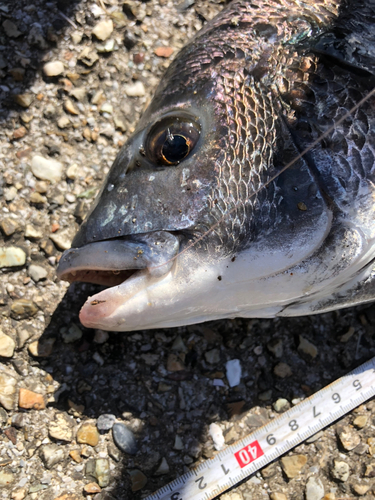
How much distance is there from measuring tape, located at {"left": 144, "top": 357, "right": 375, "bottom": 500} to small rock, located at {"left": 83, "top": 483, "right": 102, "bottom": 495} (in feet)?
0.68

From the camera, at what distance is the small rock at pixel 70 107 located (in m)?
2.23

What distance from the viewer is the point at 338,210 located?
151 cm

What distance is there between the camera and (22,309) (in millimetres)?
2004

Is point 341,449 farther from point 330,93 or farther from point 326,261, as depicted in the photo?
point 330,93

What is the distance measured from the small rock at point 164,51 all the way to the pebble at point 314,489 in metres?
2.18

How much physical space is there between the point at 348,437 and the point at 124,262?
4.62 feet

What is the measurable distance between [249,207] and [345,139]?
1.34ft

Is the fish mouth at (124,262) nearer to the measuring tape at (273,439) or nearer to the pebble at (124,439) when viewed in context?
the pebble at (124,439)

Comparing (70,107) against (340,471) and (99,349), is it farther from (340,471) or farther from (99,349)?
(340,471)

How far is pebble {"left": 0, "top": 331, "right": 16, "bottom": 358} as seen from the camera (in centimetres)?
195

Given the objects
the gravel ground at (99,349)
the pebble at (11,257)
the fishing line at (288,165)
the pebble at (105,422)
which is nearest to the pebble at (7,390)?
the gravel ground at (99,349)

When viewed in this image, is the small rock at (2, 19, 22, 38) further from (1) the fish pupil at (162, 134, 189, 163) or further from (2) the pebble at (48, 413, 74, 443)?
(2) the pebble at (48, 413, 74, 443)

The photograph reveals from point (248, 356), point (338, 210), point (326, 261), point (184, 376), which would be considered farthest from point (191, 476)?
point (338, 210)

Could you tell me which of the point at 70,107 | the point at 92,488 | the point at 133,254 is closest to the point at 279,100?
the point at 133,254
